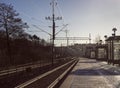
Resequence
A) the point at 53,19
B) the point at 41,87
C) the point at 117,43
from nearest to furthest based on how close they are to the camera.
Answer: the point at 41,87 → the point at 53,19 → the point at 117,43

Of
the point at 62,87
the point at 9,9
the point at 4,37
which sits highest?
the point at 9,9

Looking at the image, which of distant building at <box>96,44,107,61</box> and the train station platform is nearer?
the train station platform

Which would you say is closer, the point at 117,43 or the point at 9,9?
the point at 9,9

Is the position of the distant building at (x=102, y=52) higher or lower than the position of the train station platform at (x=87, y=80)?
higher

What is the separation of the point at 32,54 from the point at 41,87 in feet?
221

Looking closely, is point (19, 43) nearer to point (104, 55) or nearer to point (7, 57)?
point (7, 57)

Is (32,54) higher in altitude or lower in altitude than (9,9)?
lower

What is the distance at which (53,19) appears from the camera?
61750 mm

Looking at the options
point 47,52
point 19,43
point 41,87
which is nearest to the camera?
point 41,87

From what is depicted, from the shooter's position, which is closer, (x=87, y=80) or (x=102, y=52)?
(x=87, y=80)

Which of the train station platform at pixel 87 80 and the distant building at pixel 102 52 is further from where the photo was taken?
the distant building at pixel 102 52

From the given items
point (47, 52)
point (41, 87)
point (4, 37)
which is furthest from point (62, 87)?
point (47, 52)

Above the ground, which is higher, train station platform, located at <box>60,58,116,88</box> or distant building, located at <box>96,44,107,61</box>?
distant building, located at <box>96,44,107,61</box>

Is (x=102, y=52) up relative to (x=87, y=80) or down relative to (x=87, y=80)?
up
